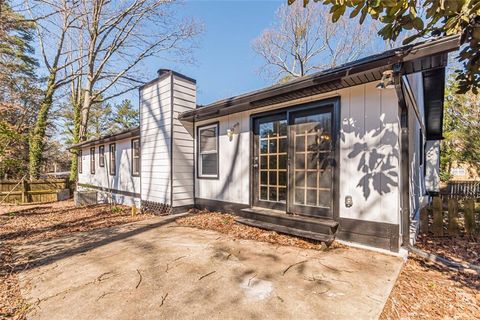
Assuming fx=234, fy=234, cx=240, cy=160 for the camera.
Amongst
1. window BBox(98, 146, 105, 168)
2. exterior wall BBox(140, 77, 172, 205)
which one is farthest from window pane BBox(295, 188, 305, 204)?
window BBox(98, 146, 105, 168)

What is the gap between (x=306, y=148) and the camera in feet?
14.1

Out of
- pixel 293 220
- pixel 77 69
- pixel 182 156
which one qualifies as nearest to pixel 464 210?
pixel 293 220

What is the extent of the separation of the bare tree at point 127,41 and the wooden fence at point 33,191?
385 cm

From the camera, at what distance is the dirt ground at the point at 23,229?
2.33m

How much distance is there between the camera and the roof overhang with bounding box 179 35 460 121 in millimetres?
2711

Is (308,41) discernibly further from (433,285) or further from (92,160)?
(433,285)

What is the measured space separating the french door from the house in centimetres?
2

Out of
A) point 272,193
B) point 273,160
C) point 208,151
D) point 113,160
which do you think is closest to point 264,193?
point 272,193

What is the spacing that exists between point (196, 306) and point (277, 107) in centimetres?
372

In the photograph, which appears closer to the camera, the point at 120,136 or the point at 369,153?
the point at 369,153

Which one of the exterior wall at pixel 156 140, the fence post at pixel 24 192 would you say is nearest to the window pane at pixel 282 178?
the exterior wall at pixel 156 140

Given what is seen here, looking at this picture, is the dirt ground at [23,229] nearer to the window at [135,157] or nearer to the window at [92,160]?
the window at [135,157]

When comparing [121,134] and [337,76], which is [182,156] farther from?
[337,76]

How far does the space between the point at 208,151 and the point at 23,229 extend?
4601mm
